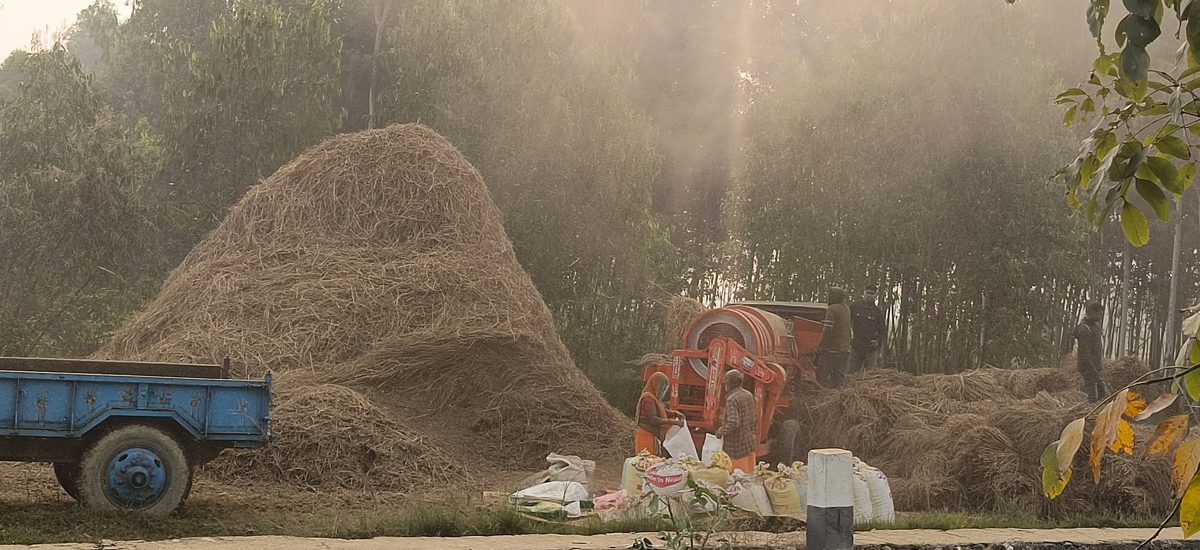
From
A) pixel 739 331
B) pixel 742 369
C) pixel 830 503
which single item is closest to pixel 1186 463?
pixel 830 503

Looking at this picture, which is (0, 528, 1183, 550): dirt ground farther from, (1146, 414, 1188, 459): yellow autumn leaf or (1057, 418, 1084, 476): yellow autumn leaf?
(1057, 418, 1084, 476): yellow autumn leaf

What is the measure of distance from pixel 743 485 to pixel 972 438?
10.7 feet

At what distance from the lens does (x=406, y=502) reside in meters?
9.85

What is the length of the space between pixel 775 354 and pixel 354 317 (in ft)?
15.5

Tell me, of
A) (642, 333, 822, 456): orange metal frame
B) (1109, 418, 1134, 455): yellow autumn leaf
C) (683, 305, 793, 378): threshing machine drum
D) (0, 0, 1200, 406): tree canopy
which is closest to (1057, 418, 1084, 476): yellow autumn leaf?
(1109, 418, 1134, 455): yellow autumn leaf

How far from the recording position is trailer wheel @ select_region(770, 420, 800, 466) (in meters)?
11.8

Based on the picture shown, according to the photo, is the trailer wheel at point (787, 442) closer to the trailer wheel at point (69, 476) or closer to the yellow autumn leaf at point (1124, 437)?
the trailer wheel at point (69, 476)

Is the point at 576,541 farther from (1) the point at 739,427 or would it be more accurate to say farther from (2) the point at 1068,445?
(2) the point at 1068,445

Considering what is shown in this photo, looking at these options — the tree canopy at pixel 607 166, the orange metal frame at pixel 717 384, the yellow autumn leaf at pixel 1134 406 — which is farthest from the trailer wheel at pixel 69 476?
the tree canopy at pixel 607 166

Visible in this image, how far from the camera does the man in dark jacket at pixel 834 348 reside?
41.8ft

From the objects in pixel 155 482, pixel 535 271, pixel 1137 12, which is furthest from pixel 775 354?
pixel 1137 12

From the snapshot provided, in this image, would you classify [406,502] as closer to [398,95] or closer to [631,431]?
[631,431]

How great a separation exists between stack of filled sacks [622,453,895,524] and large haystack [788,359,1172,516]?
1.94 metres

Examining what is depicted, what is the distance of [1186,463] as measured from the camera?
1.62 meters
